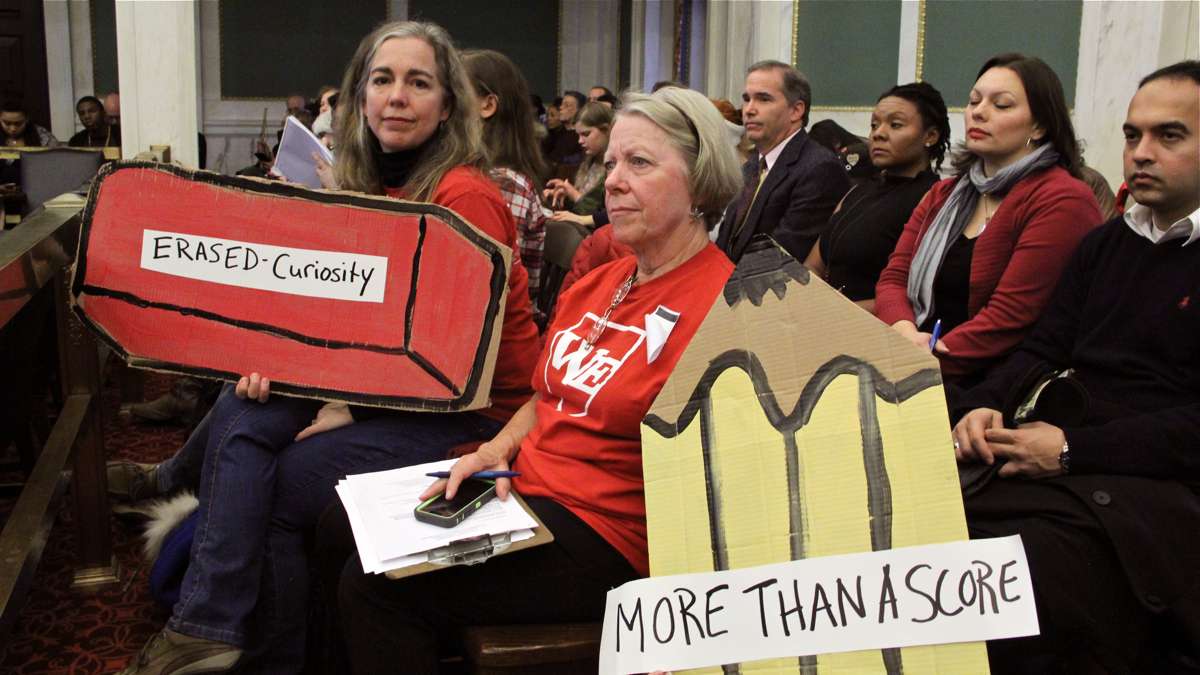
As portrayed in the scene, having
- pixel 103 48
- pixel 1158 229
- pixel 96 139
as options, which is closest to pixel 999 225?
pixel 1158 229

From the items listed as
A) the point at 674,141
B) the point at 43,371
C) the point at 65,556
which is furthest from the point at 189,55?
the point at 674,141

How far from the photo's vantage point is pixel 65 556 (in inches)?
120

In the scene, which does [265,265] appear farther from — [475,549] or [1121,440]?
[1121,440]

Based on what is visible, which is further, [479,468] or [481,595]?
[479,468]

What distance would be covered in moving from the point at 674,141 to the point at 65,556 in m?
2.35

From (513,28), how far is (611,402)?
42.0 ft

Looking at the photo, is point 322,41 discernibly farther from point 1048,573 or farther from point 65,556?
point 1048,573

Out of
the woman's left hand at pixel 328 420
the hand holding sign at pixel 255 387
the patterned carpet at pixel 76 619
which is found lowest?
the patterned carpet at pixel 76 619

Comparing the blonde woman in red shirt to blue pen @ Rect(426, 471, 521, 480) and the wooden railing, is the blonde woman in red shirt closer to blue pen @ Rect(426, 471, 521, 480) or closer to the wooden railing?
blue pen @ Rect(426, 471, 521, 480)

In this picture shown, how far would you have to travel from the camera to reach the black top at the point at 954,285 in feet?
8.32

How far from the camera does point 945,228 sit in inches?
102

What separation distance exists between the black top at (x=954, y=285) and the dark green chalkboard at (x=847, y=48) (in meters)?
4.12

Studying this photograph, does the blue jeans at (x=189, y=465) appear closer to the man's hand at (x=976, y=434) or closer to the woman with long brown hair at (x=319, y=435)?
the woman with long brown hair at (x=319, y=435)

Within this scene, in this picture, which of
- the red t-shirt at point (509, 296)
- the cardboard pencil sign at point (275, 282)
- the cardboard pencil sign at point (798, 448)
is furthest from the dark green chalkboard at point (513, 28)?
the cardboard pencil sign at point (798, 448)
